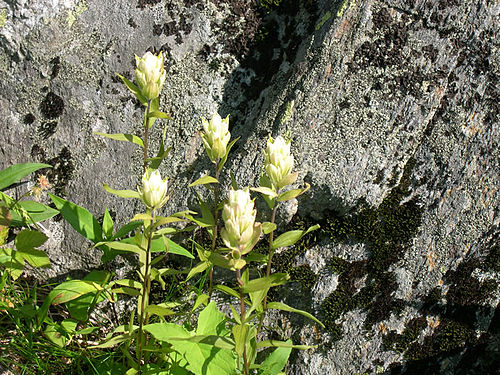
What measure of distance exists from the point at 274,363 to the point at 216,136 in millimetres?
1095

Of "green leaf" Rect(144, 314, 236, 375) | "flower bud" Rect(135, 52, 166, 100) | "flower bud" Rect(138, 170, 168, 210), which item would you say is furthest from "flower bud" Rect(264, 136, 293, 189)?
"green leaf" Rect(144, 314, 236, 375)

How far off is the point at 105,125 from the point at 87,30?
2.07 feet

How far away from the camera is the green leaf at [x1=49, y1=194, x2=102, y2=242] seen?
2396mm

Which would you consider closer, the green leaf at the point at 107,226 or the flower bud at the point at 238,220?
the flower bud at the point at 238,220

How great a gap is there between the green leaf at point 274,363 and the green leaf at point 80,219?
1.05 metres

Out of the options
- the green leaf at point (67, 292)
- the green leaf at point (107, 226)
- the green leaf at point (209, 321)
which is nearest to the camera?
the green leaf at point (209, 321)

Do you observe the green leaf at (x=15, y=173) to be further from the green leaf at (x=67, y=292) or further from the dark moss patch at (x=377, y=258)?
the dark moss patch at (x=377, y=258)

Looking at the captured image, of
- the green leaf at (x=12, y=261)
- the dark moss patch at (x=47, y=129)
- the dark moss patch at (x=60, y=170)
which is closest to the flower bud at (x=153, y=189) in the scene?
the green leaf at (x=12, y=261)

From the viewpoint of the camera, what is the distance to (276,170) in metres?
1.87

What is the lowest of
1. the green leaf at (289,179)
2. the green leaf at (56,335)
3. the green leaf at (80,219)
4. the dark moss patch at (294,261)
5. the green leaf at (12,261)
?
the green leaf at (56,335)

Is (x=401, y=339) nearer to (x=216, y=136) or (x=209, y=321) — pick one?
(x=209, y=321)

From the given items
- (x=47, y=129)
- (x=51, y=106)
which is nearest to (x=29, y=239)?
(x=47, y=129)

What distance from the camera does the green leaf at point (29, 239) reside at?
2484 millimetres

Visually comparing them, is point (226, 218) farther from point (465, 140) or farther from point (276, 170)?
point (465, 140)
